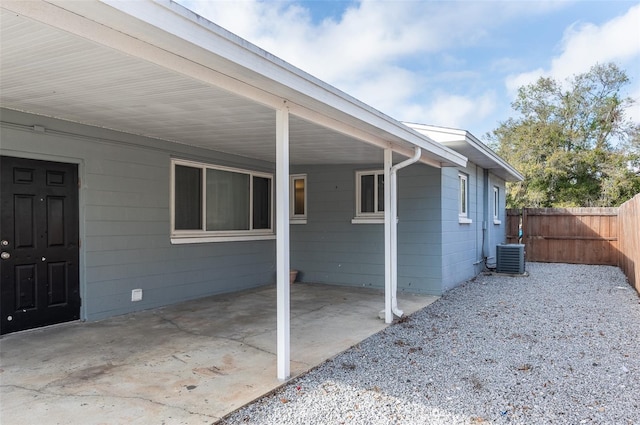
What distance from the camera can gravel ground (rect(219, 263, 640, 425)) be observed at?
2836 mm

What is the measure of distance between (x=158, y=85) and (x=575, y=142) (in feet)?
67.3

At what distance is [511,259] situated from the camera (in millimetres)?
9641

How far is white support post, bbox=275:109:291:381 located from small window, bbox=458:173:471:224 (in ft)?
18.9

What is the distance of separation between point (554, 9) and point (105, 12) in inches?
630

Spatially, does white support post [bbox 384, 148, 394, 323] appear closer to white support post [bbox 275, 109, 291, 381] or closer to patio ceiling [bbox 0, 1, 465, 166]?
patio ceiling [bbox 0, 1, 465, 166]

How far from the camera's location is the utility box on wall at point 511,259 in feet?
31.4

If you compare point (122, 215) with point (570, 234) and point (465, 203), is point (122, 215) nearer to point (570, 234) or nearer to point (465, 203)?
point (465, 203)

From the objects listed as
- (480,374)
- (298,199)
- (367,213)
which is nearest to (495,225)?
(367,213)

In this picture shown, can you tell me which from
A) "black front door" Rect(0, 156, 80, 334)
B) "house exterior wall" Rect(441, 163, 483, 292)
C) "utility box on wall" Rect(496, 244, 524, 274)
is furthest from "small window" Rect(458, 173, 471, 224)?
"black front door" Rect(0, 156, 80, 334)

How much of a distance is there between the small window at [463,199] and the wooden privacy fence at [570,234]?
529 cm

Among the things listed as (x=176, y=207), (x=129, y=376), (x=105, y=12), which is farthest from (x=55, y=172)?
(x=105, y=12)

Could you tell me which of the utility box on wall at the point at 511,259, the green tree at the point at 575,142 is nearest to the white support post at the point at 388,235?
the utility box on wall at the point at 511,259

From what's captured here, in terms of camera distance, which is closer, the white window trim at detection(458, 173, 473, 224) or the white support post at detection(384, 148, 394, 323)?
the white support post at detection(384, 148, 394, 323)

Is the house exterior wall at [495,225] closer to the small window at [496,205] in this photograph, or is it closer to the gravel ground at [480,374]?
the small window at [496,205]
